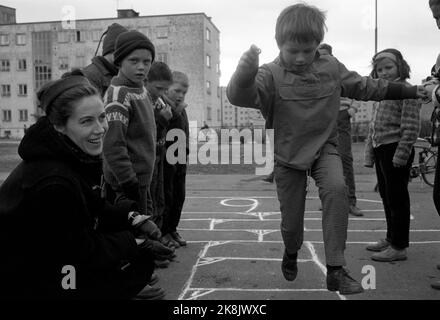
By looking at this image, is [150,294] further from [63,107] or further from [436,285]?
[436,285]

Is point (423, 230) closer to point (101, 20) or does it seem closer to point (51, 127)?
point (51, 127)

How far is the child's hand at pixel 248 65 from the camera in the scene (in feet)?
9.14

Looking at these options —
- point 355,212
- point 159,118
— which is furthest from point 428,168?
point 159,118

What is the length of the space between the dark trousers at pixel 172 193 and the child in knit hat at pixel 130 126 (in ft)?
3.13

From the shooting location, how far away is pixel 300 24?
285cm

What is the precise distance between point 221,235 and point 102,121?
3185 millimetres

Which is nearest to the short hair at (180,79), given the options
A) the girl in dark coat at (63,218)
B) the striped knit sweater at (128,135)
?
the striped knit sweater at (128,135)

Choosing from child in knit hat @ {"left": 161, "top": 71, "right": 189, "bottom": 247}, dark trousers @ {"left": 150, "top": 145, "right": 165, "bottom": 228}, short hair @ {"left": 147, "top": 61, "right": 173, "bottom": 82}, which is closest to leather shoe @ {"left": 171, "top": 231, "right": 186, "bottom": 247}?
child in knit hat @ {"left": 161, "top": 71, "right": 189, "bottom": 247}

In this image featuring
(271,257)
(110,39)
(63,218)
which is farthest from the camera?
(271,257)

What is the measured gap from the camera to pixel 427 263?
4.22m

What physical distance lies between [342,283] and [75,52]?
55.9 m

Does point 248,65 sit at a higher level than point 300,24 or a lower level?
lower

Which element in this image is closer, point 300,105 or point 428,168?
point 300,105

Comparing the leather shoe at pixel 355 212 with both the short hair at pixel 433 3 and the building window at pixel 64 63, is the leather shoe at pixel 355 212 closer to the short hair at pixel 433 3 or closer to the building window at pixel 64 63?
the short hair at pixel 433 3
